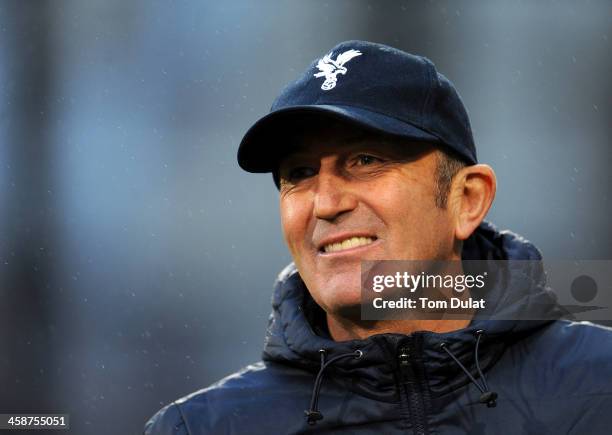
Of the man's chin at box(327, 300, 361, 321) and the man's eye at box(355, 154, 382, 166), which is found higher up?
the man's eye at box(355, 154, 382, 166)

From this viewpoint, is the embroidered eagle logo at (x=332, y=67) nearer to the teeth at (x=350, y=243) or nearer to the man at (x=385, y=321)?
the man at (x=385, y=321)

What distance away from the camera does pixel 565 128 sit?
16.0 ft

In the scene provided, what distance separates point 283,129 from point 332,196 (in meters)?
0.17

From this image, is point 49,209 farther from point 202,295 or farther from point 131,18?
point 131,18

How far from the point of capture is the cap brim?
188 centimetres

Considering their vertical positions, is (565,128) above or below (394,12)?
below

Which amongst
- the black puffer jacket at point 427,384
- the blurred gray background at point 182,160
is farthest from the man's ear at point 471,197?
the blurred gray background at point 182,160

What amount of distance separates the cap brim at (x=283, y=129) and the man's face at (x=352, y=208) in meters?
0.05

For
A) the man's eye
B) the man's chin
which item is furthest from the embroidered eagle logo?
the man's chin

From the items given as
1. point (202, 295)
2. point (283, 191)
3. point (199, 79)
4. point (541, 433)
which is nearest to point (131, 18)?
point (199, 79)

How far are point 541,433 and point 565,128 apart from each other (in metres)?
3.26

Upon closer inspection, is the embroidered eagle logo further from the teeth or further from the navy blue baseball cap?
the teeth

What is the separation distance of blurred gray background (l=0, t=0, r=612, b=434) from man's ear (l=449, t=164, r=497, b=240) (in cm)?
247

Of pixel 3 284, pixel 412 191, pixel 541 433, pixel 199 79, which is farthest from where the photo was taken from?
pixel 199 79
